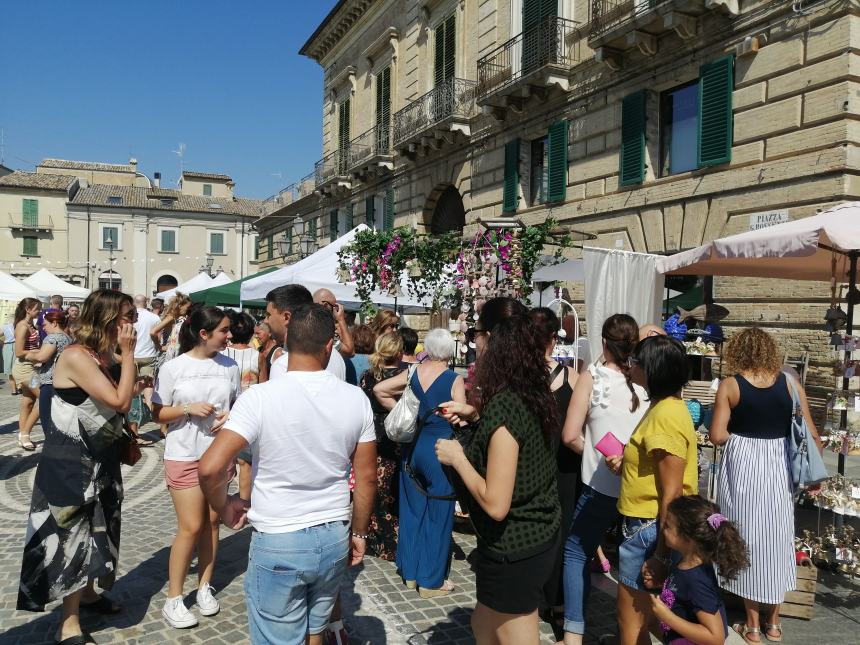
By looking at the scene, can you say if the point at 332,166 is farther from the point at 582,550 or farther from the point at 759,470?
the point at 582,550

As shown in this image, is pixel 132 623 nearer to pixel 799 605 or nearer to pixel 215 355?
pixel 215 355

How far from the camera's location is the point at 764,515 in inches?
149

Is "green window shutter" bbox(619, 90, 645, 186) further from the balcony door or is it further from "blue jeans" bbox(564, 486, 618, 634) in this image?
"blue jeans" bbox(564, 486, 618, 634)

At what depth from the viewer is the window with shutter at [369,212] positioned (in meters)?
22.1

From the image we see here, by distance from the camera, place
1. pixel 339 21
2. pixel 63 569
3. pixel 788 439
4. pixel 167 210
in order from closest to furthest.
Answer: pixel 63 569, pixel 788 439, pixel 339 21, pixel 167 210

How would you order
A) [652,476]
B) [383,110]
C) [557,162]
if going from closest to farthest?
[652,476] < [557,162] < [383,110]

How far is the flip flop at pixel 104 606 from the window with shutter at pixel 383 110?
18.5 meters

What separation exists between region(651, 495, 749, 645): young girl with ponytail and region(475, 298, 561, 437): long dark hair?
27.9 inches

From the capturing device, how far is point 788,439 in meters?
3.88

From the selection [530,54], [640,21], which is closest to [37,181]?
[530,54]

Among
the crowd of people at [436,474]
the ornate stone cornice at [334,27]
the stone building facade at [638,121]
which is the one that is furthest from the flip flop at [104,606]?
the ornate stone cornice at [334,27]

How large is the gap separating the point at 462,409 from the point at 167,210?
54248mm

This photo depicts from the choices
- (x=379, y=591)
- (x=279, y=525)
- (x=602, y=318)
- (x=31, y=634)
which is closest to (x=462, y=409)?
(x=279, y=525)

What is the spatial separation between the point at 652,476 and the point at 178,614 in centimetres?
268
